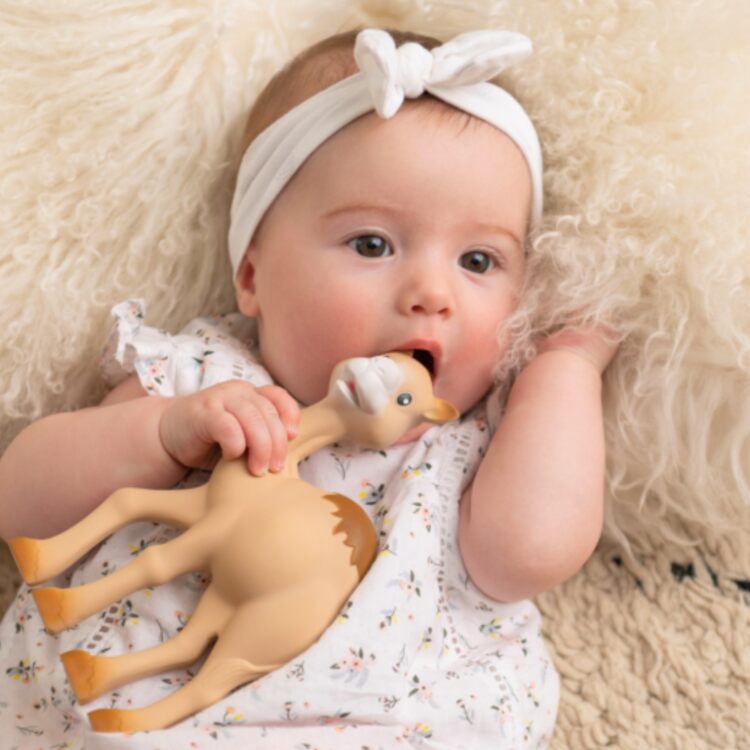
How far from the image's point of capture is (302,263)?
1.29m

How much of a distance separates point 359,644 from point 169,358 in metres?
0.41

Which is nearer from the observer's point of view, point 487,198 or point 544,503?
point 544,503

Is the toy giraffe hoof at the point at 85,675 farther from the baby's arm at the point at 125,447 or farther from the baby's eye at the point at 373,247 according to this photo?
the baby's eye at the point at 373,247

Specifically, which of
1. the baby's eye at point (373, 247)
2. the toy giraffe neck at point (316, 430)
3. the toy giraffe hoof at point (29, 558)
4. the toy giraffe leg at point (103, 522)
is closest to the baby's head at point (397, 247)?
the baby's eye at point (373, 247)

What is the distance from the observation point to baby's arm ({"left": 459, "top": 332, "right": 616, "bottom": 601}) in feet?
3.87

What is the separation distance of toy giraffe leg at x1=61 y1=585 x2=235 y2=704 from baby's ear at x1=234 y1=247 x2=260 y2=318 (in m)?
0.41

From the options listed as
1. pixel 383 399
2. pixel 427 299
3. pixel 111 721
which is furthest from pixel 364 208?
pixel 111 721

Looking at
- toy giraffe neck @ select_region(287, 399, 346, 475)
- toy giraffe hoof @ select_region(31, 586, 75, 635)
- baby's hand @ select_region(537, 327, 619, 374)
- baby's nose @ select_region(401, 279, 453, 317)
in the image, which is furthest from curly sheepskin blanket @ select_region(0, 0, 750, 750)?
toy giraffe hoof @ select_region(31, 586, 75, 635)

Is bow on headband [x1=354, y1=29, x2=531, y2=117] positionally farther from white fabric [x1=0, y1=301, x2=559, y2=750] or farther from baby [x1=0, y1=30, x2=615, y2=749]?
white fabric [x1=0, y1=301, x2=559, y2=750]

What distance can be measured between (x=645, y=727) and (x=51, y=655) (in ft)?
2.26

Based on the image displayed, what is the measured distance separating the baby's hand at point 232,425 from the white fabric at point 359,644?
0.28ft

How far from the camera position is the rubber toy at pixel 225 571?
1.04 meters

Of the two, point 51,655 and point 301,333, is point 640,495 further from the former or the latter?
point 51,655

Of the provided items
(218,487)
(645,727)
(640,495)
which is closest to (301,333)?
(218,487)
